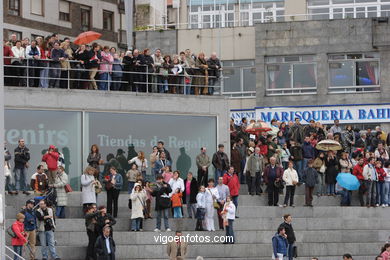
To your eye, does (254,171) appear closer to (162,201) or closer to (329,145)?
(329,145)

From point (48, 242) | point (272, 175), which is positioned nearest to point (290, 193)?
point (272, 175)

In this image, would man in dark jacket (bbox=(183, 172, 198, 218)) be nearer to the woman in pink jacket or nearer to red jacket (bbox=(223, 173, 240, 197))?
red jacket (bbox=(223, 173, 240, 197))

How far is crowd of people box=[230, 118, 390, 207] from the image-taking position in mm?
42562

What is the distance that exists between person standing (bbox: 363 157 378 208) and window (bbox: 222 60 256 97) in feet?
61.3

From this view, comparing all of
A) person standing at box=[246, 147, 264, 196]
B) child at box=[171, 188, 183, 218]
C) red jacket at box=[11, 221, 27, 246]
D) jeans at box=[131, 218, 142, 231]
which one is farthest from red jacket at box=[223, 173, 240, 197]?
red jacket at box=[11, 221, 27, 246]

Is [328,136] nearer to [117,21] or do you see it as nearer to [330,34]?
[330,34]

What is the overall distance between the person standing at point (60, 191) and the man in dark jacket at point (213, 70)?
26.1ft

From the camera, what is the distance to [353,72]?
59.8 m

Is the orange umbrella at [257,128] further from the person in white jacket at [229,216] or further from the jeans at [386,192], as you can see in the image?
the person in white jacket at [229,216]

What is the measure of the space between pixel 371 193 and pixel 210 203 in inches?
252

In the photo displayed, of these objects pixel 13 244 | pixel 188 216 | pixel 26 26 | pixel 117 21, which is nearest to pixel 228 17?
pixel 117 21

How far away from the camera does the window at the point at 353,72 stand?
59.6m

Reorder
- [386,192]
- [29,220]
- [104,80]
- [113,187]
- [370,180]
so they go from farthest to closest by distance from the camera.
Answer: [386,192], [370,180], [104,80], [113,187], [29,220]

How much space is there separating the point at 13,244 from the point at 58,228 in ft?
12.4
